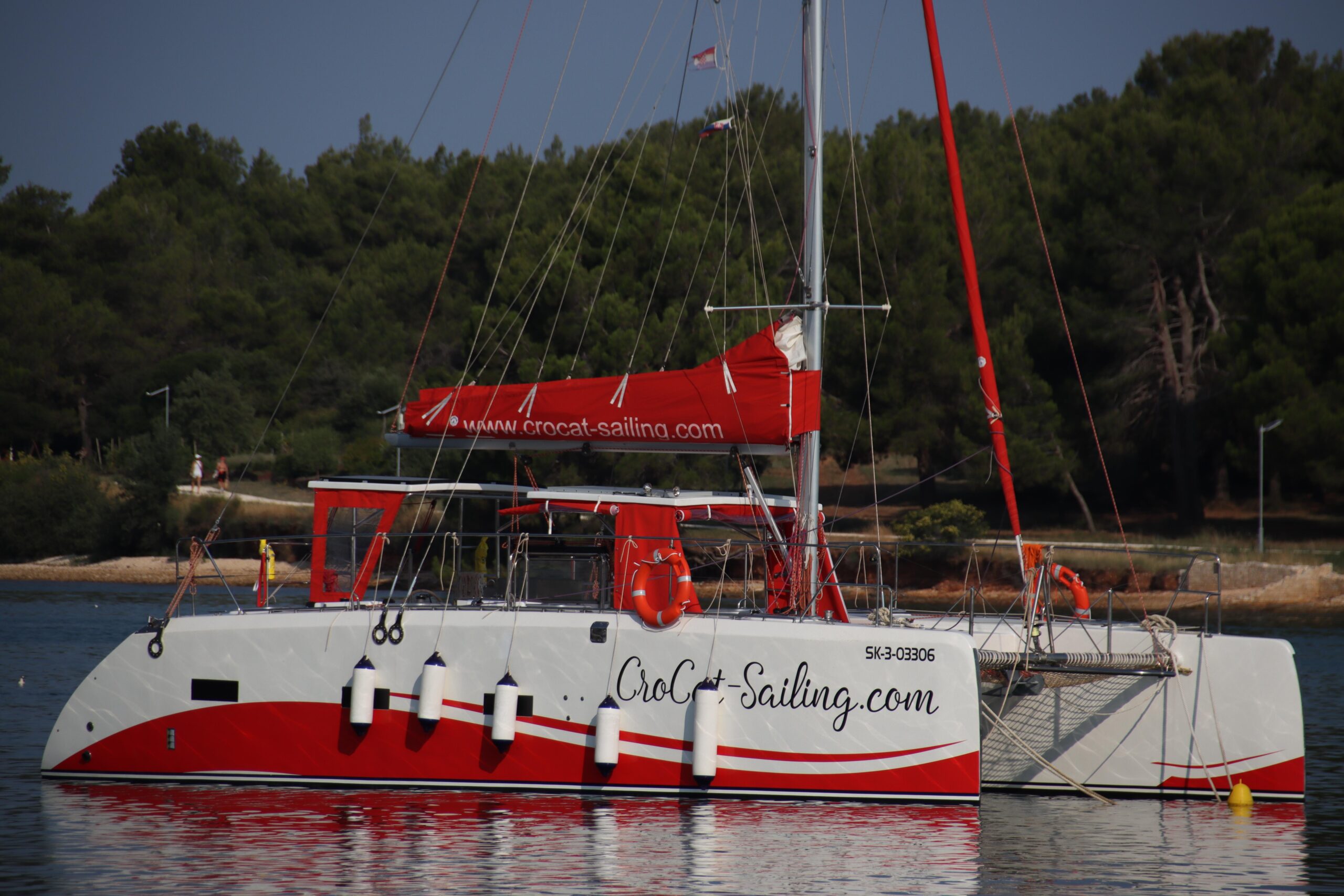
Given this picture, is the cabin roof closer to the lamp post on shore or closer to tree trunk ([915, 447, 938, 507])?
the lamp post on shore

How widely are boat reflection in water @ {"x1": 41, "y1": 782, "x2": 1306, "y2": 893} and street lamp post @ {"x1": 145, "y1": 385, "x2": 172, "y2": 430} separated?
4329 cm

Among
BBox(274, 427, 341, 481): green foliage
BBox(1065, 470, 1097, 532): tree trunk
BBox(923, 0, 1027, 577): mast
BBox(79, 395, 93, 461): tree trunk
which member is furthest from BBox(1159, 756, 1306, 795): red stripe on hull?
BBox(79, 395, 93, 461): tree trunk

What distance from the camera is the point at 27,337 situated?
5997 cm

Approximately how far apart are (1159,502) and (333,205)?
46.8 meters

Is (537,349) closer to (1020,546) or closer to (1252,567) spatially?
(1252,567)

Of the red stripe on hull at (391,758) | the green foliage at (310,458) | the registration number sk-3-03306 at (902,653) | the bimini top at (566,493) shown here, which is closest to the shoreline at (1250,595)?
the green foliage at (310,458)

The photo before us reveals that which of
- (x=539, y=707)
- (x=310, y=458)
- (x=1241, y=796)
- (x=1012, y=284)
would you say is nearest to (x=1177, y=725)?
(x=1241, y=796)

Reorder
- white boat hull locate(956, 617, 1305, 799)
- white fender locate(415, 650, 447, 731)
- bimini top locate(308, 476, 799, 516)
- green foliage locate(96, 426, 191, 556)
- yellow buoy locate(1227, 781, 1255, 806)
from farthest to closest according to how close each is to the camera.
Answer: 1. green foliage locate(96, 426, 191, 556)
2. bimini top locate(308, 476, 799, 516)
3. yellow buoy locate(1227, 781, 1255, 806)
4. white boat hull locate(956, 617, 1305, 799)
5. white fender locate(415, 650, 447, 731)

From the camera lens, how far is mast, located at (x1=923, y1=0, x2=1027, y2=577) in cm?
1234


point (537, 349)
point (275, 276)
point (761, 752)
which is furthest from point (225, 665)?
point (275, 276)

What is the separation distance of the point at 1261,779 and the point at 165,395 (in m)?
56.3

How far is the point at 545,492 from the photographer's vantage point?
40.4ft

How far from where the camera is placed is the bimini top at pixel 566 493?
11.9 meters

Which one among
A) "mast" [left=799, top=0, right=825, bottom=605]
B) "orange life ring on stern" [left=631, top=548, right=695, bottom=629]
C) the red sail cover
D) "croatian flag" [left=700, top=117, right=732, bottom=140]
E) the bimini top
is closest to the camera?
"orange life ring on stern" [left=631, top=548, right=695, bottom=629]
